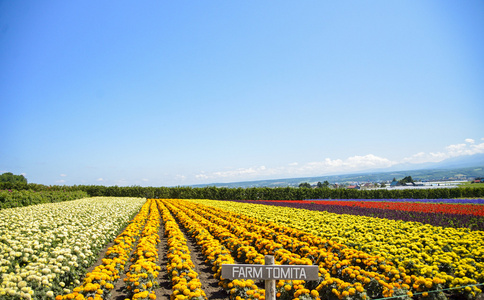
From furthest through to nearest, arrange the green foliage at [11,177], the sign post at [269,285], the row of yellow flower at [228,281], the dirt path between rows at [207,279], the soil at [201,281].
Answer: the green foliage at [11,177], the dirt path between rows at [207,279], the soil at [201,281], the row of yellow flower at [228,281], the sign post at [269,285]

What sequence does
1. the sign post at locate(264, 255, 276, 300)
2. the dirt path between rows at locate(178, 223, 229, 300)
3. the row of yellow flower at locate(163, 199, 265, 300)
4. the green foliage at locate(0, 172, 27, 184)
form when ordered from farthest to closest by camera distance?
the green foliage at locate(0, 172, 27, 184)
the dirt path between rows at locate(178, 223, 229, 300)
the row of yellow flower at locate(163, 199, 265, 300)
the sign post at locate(264, 255, 276, 300)

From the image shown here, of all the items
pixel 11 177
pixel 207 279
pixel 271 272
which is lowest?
pixel 207 279

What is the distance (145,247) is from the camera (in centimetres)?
722

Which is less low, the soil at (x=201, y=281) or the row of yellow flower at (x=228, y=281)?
the row of yellow flower at (x=228, y=281)

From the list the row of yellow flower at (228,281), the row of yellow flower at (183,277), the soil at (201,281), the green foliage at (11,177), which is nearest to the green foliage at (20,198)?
the soil at (201,281)

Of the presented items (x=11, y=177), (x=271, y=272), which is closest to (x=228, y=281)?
(x=271, y=272)

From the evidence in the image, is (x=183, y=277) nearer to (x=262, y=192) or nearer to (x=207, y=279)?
(x=207, y=279)

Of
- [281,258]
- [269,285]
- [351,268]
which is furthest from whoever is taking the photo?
[281,258]

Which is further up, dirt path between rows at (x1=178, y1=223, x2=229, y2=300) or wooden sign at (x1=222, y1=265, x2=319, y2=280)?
wooden sign at (x1=222, y1=265, x2=319, y2=280)

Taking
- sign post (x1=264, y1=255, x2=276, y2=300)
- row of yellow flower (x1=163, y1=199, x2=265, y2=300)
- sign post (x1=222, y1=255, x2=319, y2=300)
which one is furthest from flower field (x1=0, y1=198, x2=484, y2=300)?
sign post (x1=222, y1=255, x2=319, y2=300)

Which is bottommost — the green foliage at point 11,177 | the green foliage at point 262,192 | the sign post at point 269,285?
the green foliage at point 262,192

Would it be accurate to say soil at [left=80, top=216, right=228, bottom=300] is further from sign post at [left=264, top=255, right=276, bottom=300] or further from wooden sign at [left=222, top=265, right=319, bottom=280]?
wooden sign at [left=222, top=265, right=319, bottom=280]

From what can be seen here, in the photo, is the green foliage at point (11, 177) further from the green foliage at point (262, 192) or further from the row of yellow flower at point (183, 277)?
the row of yellow flower at point (183, 277)

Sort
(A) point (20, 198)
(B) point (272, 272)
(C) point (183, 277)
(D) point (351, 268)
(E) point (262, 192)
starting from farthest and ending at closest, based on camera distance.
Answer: (E) point (262, 192), (A) point (20, 198), (D) point (351, 268), (C) point (183, 277), (B) point (272, 272)
